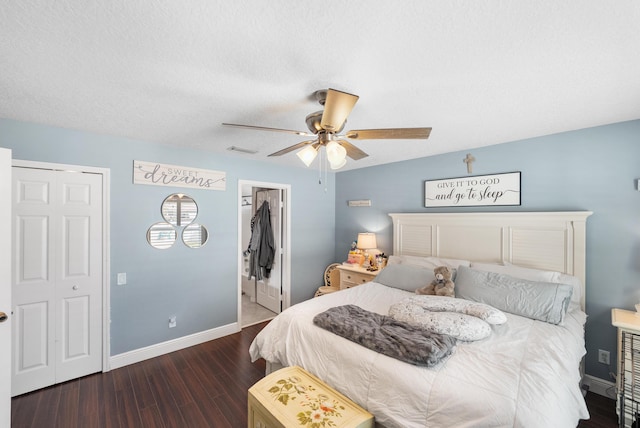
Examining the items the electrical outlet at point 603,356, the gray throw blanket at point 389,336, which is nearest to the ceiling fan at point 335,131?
the gray throw blanket at point 389,336

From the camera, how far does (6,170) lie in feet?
5.25

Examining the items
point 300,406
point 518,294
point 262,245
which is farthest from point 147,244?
point 518,294

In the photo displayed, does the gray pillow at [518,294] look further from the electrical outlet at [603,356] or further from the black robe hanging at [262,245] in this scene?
the black robe hanging at [262,245]

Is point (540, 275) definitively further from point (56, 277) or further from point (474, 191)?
point (56, 277)

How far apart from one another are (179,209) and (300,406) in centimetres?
251

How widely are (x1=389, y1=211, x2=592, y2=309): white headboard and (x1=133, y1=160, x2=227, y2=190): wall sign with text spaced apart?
249 centimetres

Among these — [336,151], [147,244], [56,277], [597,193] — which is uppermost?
[336,151]

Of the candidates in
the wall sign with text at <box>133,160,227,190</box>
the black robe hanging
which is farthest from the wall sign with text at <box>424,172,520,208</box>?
the wall sign with text at <box>133,160,227,190</box>

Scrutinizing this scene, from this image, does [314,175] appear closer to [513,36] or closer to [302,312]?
[302,312]

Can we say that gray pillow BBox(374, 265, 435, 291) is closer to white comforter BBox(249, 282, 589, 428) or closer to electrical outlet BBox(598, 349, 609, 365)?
white comforter BBox(249, 282, 589, 428)

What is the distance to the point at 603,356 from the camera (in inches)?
93.6

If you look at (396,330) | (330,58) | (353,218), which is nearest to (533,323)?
(396,330)

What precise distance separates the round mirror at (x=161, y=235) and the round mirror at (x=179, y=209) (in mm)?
78

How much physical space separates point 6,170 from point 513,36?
281cm
